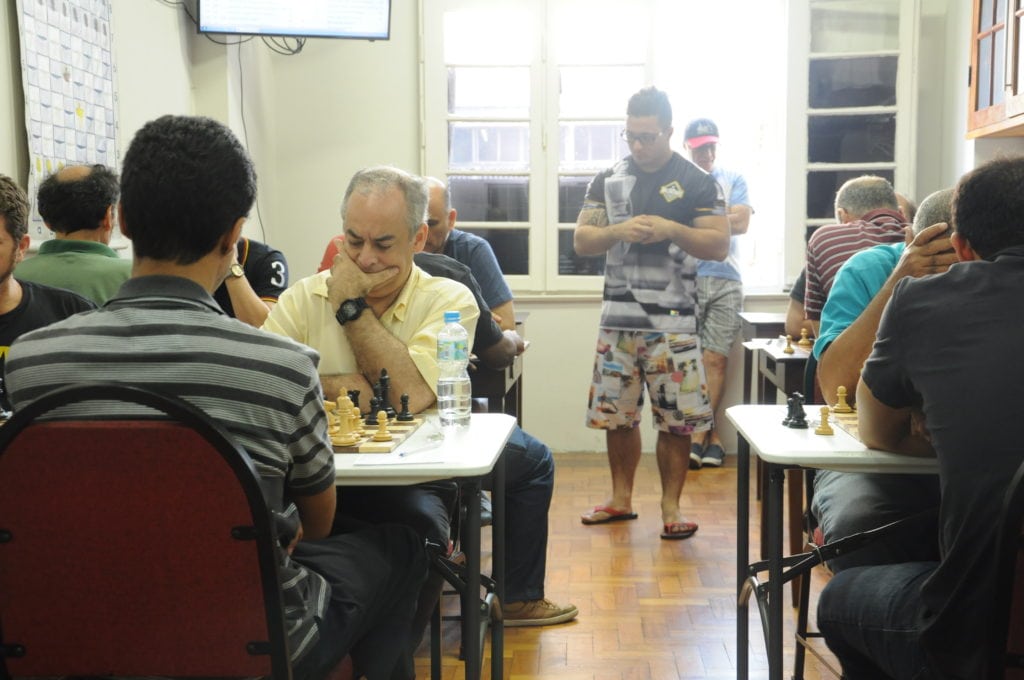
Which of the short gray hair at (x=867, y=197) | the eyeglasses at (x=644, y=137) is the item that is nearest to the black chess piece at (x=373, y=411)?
the eyeglasses at (x=644, y=137)

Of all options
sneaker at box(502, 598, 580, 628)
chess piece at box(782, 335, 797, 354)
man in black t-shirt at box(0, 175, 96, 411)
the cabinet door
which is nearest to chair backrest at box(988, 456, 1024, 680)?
sneaker at box(502, 598, 580, 628)

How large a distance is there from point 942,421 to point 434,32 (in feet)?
15.4

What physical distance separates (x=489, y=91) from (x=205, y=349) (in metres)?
4.82

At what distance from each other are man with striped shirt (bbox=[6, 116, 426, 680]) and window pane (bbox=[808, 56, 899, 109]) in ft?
16.0

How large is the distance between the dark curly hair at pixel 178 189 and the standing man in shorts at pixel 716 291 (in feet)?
14.7

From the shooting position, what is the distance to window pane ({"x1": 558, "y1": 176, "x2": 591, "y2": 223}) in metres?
6.02

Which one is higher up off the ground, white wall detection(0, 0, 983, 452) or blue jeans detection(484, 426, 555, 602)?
white wall detection(0, 0, 983, 452)

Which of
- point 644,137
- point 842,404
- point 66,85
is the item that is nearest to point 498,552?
point 842,404

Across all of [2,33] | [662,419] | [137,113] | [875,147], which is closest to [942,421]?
[662,419]

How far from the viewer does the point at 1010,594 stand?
4.99 feet

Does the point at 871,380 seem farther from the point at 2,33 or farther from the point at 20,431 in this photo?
the point at 2,33

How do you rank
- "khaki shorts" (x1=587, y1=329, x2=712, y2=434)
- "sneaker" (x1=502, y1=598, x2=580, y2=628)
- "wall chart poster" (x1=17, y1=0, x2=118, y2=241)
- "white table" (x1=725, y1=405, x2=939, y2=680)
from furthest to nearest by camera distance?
"khaki shorts" (x1=587, y1=329, x2=712, y2=434) < "wall chart poster" (x1=17, y1=0, x2=118, y2=241) < "sneaker" (x1=502, y1=598, x2=580, y2=628) < "white table" (x1=725, y1=405, x2=939, y2=680)

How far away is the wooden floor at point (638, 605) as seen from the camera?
299cm

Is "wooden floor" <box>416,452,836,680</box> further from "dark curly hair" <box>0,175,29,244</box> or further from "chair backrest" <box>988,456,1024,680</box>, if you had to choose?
"dark curly hair" <box>0,175,29,244</box>
